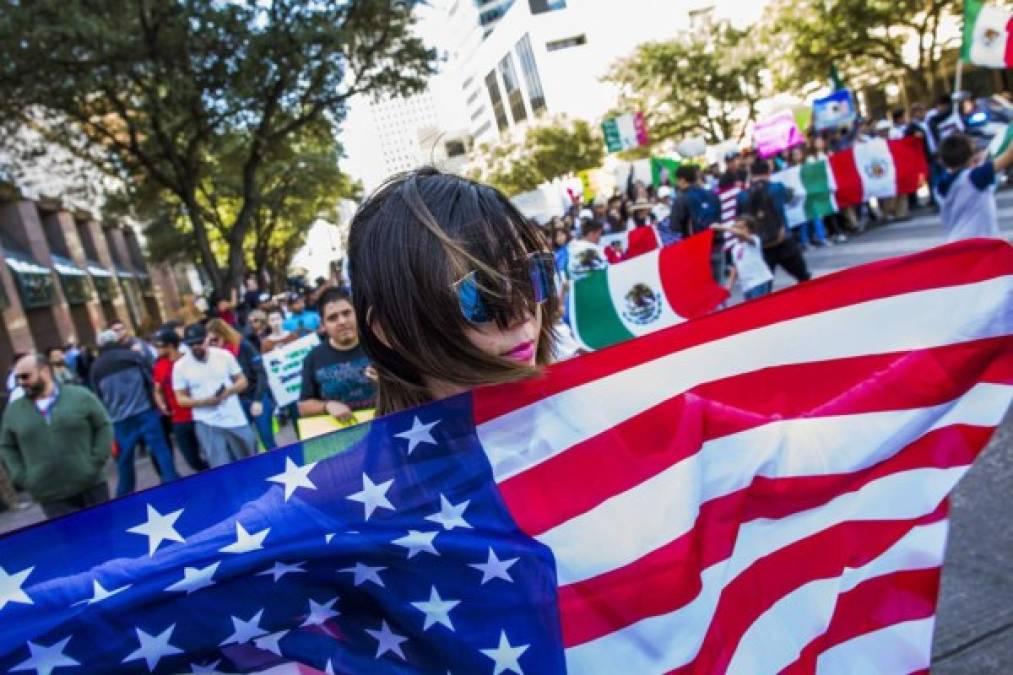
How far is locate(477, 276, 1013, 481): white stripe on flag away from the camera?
5.75 feet

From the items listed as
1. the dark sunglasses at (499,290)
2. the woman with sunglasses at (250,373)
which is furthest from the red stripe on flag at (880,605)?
the woman with sunglasses at (250,373)

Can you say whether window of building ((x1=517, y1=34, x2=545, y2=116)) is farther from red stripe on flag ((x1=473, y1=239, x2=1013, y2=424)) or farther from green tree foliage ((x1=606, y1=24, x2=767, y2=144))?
red stripe on flag ((x1=473, y1=239, x2=1013, y2=424))

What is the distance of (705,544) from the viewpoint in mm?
1700

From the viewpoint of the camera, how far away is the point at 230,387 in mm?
7340

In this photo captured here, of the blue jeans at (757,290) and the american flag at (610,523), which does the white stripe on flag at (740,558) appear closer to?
the american flag at (610,523)

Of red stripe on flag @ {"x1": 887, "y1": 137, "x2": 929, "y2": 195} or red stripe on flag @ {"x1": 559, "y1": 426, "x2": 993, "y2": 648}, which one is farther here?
red stripe on flag @ {"x1": 887, "y1": 137, "x2": 929, "y2": 195}

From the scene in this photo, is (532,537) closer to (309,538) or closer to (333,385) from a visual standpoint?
(309,538)

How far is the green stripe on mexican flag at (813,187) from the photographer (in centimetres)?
1434

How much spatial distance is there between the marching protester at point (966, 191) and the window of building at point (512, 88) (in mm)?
80775

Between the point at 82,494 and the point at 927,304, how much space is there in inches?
239

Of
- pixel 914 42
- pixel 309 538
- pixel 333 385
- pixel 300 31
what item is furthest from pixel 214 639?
pixel 914 42

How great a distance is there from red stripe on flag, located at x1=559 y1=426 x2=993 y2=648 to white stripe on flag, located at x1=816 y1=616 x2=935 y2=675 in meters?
0.18

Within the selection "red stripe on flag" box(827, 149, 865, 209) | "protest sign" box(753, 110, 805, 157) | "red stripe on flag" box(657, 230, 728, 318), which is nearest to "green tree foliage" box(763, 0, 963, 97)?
"protest sign" box(753, 110, 805, 157)

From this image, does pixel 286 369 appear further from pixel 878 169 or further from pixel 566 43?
pixel 566 43
